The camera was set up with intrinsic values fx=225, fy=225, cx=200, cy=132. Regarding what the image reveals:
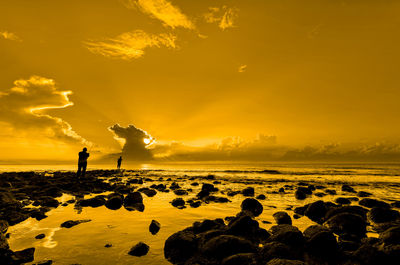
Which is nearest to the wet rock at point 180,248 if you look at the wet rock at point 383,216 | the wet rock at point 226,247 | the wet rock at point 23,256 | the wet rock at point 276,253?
the wet rock at point 226,247

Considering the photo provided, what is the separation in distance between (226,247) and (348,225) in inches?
180

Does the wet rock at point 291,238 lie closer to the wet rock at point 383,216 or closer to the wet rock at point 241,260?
the wet rock at point 241,260

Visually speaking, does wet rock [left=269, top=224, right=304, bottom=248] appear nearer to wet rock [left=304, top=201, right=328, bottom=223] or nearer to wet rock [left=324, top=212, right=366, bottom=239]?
wet rock [left=324, top=212, right=366, bottom=239]

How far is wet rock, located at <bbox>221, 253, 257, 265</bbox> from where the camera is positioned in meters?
4.26

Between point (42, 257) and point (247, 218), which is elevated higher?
point (247, 218)

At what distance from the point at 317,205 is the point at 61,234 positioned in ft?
29.6

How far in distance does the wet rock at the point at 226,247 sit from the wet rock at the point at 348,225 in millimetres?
3616

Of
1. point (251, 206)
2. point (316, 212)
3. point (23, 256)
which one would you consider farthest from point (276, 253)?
point (251, 206)

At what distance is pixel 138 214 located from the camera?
9.01 metres

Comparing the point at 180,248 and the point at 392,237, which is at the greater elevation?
the point at 392,237

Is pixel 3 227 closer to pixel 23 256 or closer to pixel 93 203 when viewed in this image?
pixel 23 256

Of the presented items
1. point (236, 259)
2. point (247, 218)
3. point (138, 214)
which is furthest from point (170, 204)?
point (236, 259)

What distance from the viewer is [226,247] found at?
4.86 metres

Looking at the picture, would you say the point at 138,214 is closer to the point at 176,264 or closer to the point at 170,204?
the point at 170,204
